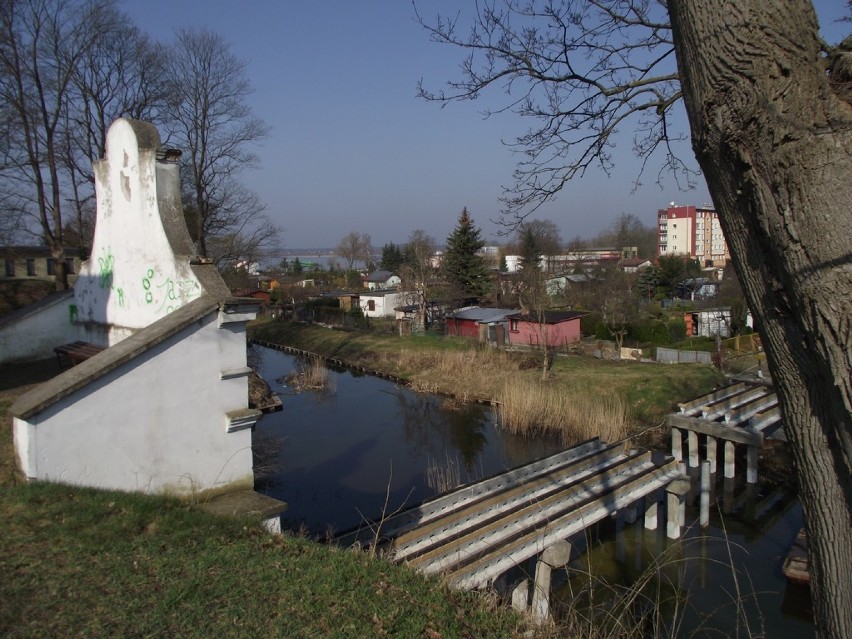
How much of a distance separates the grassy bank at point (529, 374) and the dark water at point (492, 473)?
1.66 m

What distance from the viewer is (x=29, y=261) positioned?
65.3 ft

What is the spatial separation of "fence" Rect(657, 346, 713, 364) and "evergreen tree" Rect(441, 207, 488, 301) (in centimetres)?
2117

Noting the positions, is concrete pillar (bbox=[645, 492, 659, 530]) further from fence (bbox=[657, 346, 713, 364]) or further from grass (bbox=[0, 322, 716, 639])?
fence (bbox=[657, 346, 713, 364])

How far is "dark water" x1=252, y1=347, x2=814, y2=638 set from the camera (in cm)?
831

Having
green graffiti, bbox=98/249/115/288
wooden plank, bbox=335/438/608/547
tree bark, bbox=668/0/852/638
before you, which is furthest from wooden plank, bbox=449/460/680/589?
green graffiti, bbox=98/249/115/288

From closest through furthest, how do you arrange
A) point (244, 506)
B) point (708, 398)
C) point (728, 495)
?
point (244, 506) < point (728, 495) < point (708, 398)

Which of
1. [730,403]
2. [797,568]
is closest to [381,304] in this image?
[730,403]

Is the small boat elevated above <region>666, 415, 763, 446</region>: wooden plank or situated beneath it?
situated beneath

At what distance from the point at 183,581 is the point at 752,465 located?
1251 cm

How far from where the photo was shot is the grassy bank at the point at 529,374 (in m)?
18.8

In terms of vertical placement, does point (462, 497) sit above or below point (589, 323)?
above

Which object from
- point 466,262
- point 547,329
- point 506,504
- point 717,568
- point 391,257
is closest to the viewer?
point 506,504

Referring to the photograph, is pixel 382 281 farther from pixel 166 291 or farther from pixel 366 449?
pixel 166 291

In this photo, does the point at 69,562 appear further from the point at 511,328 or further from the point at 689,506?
the point at 511,328
